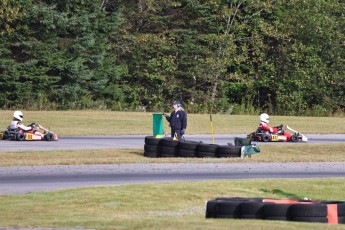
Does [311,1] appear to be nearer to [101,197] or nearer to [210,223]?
[101,197]

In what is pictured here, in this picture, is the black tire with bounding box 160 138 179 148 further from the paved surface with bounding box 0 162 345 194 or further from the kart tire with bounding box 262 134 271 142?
the kart tire with bounding box 262 134 271 142

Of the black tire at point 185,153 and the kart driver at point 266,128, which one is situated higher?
the kart driver at point 266,128

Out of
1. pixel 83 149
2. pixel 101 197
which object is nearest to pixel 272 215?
pixel 101 197

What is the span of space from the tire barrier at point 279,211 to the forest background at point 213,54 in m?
36.6

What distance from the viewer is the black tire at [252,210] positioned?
42.1 ft

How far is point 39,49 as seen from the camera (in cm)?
4812

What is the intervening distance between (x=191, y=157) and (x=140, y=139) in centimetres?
817

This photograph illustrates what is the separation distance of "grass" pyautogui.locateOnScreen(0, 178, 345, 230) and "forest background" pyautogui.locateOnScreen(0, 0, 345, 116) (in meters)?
31.5

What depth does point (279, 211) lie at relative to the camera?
42.1ft

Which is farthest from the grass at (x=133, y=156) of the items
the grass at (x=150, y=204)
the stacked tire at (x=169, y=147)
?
the grass at (x=150, y=204)

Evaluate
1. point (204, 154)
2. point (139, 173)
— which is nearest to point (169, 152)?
point (204, 154)

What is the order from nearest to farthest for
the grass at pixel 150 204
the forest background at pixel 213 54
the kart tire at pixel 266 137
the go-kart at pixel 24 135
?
the grass at pixel 150 204 < the go-kart at pixel 24 135 < the kart tire at pixel 266 137 < the forest background at pixel 213 54

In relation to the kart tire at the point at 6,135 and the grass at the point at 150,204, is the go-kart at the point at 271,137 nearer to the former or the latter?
the kart tire at the point at 6,135

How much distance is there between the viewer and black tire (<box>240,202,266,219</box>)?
12.8m
